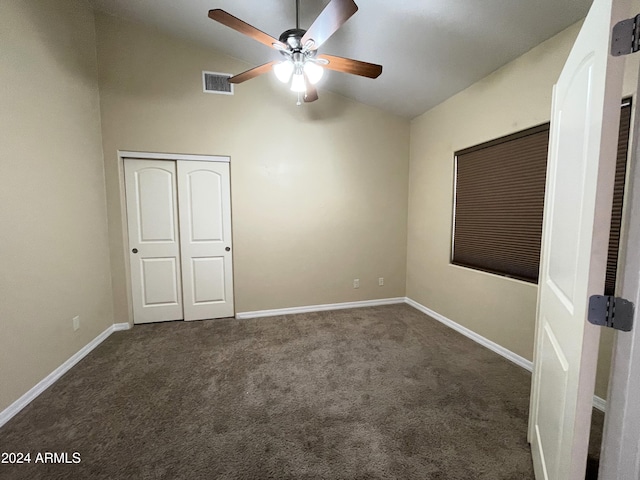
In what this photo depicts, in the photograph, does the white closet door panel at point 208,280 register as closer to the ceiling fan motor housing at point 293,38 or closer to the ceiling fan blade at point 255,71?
the ceiling fan blade at point 255,71

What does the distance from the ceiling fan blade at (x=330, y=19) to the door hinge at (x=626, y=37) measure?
1.06 meters

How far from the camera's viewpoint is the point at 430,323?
327cm

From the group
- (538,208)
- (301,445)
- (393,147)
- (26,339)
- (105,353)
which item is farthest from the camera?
(393,147)

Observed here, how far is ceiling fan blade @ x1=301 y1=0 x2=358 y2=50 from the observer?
1361mm

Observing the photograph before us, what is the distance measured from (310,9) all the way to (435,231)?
2.72 meters

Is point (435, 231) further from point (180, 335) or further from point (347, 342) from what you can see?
point (180, 335)

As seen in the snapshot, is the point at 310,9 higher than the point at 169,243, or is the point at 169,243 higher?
the point at 310,9

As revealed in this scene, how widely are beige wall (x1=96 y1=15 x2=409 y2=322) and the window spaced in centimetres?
105

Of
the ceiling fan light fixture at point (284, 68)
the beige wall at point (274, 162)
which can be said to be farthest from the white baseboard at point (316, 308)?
the ceiling fan light fixture at point (284, 68)

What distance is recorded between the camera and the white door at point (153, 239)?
3.11 meters

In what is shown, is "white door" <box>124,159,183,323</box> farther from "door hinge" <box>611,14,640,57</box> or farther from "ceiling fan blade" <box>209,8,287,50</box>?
"door hinge" <box>611,14,640,57</box>

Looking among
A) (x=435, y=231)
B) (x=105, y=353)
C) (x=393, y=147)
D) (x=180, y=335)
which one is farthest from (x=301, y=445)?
(x=393, y=147)

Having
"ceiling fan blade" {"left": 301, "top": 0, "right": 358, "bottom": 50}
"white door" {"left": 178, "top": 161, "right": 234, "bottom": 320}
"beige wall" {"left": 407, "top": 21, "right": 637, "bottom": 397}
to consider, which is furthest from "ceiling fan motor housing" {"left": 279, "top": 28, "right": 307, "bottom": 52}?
"beige wall" {"left": 407, "top": 21, "right": 637, "bottom": 397}

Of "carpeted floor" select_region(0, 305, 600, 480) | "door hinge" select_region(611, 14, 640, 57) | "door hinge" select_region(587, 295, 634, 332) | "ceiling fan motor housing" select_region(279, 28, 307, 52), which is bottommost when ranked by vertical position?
"carpeted floor" select_region(0, 305, 600, 480)
